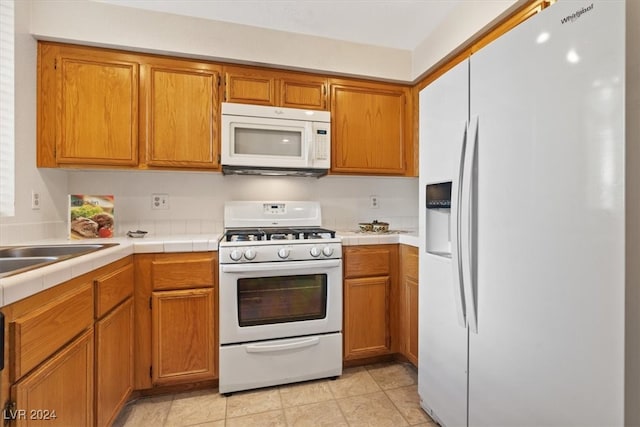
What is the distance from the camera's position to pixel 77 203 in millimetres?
1959

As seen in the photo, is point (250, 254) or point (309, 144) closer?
point (250, 254)

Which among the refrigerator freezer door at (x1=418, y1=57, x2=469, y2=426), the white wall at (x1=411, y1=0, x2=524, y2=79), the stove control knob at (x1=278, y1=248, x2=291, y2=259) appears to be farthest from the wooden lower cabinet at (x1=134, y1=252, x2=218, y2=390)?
the white wall at (x1=411, y1=0, x2=524, y2=79)

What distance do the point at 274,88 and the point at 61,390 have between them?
1954 mm

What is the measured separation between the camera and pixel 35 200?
1856 millimetres

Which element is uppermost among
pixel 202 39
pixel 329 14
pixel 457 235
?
pixel 329 14

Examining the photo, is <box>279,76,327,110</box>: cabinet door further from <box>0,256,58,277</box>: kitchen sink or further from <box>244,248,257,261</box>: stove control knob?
<box>0,256,58,277</box>: kitchen sink

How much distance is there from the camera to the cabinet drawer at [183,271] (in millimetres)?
1790

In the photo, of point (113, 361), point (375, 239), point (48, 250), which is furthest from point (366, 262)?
point (48, 250)

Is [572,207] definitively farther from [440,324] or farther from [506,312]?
[440,324]

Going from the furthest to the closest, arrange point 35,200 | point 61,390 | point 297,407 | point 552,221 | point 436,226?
1. point 35,200
2. point 297,407
3. point 436,226
4. point 61,390
5. point 552,221

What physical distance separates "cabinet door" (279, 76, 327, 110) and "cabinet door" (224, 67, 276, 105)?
0.26 ft

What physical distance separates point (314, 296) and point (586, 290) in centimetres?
143

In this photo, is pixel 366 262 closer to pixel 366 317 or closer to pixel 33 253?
pixel 366 317

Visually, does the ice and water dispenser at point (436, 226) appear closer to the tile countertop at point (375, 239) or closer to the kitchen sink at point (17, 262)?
the tile countertop at point (375, 239)
